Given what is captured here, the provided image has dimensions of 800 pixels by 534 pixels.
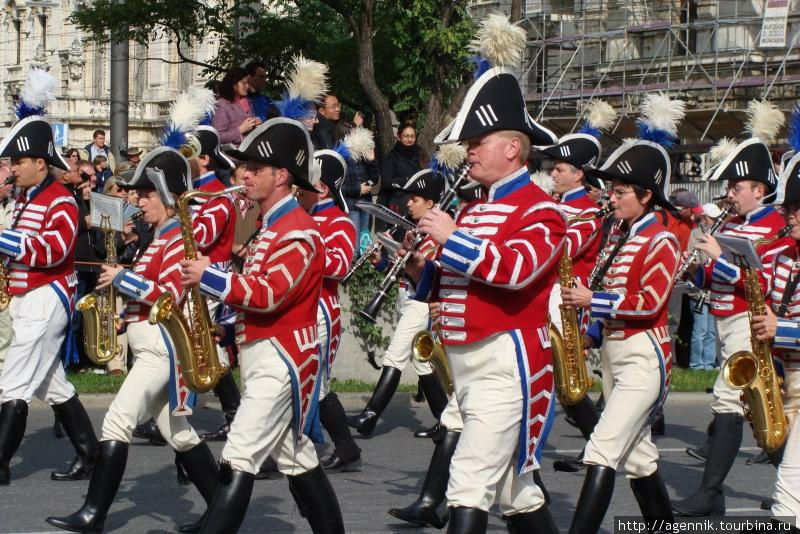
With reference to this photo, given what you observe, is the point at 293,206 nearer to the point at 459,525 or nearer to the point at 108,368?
the point at 459,525

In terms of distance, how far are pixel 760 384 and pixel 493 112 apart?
1.95m

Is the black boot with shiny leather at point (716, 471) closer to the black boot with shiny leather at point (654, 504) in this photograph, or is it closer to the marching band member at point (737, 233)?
the marching band member at point (737, 233)

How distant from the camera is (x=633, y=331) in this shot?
7660 millimetres

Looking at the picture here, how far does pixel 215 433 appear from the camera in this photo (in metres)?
11.4

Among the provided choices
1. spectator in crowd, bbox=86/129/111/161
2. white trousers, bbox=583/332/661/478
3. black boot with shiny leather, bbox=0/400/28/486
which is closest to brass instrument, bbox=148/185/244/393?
white trousers, bbox=583/332/661/478

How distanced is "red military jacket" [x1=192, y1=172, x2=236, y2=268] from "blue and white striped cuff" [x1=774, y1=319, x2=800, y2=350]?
12.5 feet

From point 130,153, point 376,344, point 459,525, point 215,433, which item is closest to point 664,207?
point 459,525

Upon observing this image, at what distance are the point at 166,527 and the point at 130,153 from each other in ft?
36.8

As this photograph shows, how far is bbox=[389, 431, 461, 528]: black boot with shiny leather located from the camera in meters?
8.34

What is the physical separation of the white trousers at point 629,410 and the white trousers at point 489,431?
1165 mm

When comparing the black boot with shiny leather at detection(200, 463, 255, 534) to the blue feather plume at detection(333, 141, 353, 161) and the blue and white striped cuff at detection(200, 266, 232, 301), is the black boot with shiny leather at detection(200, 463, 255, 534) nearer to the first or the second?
the blue and white striped cuff at detection(200, 266, 232, 301)

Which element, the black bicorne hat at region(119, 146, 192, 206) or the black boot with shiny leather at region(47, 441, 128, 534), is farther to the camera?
the black bicorne hat at region(119, 146, 192, 206)

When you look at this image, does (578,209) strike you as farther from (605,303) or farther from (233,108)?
(233,108)

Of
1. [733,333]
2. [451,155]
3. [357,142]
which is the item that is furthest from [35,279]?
[733,333]
